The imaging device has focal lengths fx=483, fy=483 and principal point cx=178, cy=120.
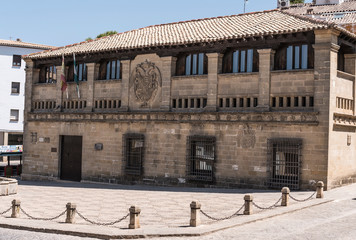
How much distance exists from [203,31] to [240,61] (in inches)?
152

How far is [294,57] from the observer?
23047mm

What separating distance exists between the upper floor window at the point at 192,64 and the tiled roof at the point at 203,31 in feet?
3.25

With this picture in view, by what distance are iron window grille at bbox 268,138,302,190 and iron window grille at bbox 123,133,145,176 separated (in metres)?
7.84

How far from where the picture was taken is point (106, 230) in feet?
43.8

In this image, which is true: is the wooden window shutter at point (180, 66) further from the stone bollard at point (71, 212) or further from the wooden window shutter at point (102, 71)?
the stone bollard at point (71, 212)

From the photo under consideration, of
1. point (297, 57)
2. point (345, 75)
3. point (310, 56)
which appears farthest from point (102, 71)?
point (345, 75)

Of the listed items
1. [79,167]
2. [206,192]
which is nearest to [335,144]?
[206,192]

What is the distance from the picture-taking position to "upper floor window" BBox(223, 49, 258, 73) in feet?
79.0

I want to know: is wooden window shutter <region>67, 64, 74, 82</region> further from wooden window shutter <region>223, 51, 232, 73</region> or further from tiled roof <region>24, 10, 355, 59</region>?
wooden window shutter <region>223, 51, 232, 73</region>

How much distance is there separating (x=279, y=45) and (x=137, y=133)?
946cm

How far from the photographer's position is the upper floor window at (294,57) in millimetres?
22625

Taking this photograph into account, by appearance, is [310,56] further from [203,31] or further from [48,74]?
[48,74]

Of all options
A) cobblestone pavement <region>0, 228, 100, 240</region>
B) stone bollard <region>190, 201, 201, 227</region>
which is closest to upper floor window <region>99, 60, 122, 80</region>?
cobblestone pavement <region>0, 228, 100, 240</region>

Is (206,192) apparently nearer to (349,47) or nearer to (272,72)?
(272,72)
